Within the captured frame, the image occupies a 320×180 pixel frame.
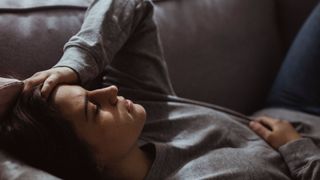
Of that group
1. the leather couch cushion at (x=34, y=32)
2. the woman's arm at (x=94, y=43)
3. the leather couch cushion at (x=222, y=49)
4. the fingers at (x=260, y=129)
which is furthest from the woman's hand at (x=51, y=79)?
the fingers at (x=260, y=129)

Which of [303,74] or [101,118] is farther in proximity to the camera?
[303,74]

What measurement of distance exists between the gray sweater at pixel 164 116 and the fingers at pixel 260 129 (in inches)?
0.9

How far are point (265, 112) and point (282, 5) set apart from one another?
0.40 metres

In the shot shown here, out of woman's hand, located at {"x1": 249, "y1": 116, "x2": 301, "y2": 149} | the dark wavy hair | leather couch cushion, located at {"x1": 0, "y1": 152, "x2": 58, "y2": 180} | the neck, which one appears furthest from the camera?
woman's hand, located at {"x1": 249, "y1": 116, "x2": 301, "y2": 149}

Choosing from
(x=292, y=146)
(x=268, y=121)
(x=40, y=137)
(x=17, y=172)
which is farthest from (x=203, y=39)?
(x=17, y=172)

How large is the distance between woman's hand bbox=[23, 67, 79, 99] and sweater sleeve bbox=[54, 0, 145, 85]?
0.02 m

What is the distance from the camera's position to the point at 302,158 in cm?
119

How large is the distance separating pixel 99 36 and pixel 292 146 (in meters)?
0.55

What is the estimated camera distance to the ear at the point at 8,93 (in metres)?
0.91

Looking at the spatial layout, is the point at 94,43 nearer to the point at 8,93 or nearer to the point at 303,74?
the point at 8,93

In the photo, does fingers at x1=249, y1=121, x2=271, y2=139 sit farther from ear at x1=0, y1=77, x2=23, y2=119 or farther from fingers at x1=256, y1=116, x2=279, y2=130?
ear at x1=0, y1=77, x2=23, y2=119

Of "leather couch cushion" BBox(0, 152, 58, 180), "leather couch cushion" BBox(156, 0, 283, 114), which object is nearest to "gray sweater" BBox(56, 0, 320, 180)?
"leather couch cushion" BBox(156, 0, 283, 114)

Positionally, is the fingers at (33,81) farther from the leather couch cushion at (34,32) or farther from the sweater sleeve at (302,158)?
the sweater sleeve at (302,158)

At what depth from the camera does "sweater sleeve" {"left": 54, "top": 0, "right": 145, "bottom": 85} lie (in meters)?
1.09
